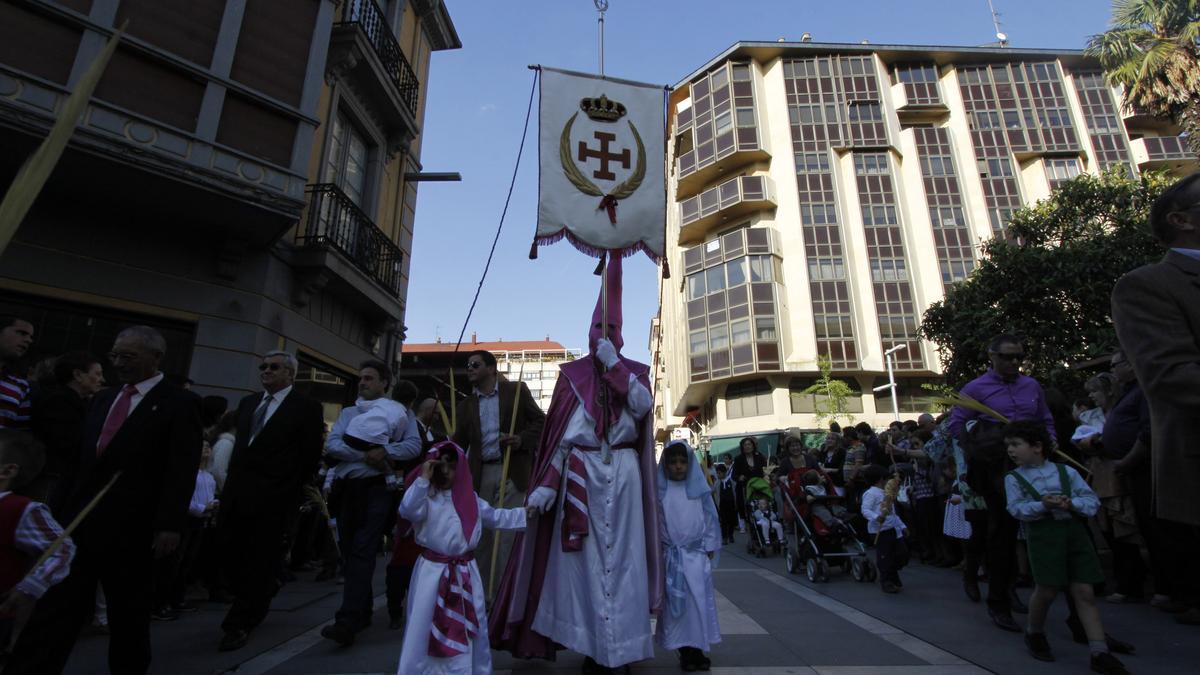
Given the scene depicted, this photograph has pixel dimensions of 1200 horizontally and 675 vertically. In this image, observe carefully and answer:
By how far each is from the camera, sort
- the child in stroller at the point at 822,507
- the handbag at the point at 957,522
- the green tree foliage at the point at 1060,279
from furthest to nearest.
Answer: the green tree foliage at the point at 1060,279 → the child in stroller at the point at 822,507 → the handbag at the point at 957,522

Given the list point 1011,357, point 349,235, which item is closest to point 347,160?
point 349,235

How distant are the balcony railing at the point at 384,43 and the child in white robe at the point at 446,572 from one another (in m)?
9.28

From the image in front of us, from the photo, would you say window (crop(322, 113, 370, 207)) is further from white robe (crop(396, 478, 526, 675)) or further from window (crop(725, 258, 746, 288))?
window (crop(725, 258, 746, 288))

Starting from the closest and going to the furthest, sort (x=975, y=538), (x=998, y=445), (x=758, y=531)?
(x=998, y=445)
(x=975, y=538)
(x=758, y=531)

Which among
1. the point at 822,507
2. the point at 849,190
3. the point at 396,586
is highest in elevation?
the point at 849,190

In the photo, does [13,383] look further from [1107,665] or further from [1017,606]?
[1017,606]

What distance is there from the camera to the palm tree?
13438 mm

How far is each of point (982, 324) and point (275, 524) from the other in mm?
16699

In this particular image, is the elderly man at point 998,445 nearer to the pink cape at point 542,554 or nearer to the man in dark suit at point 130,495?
the pink cape at point 542,554

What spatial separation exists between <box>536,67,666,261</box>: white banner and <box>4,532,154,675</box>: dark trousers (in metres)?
3.13

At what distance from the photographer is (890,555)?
20.4ft

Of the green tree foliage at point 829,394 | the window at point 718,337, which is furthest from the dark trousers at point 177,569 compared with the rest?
the window at point 718,337

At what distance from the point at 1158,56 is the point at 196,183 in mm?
18504

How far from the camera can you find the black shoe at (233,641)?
3.80 metres
